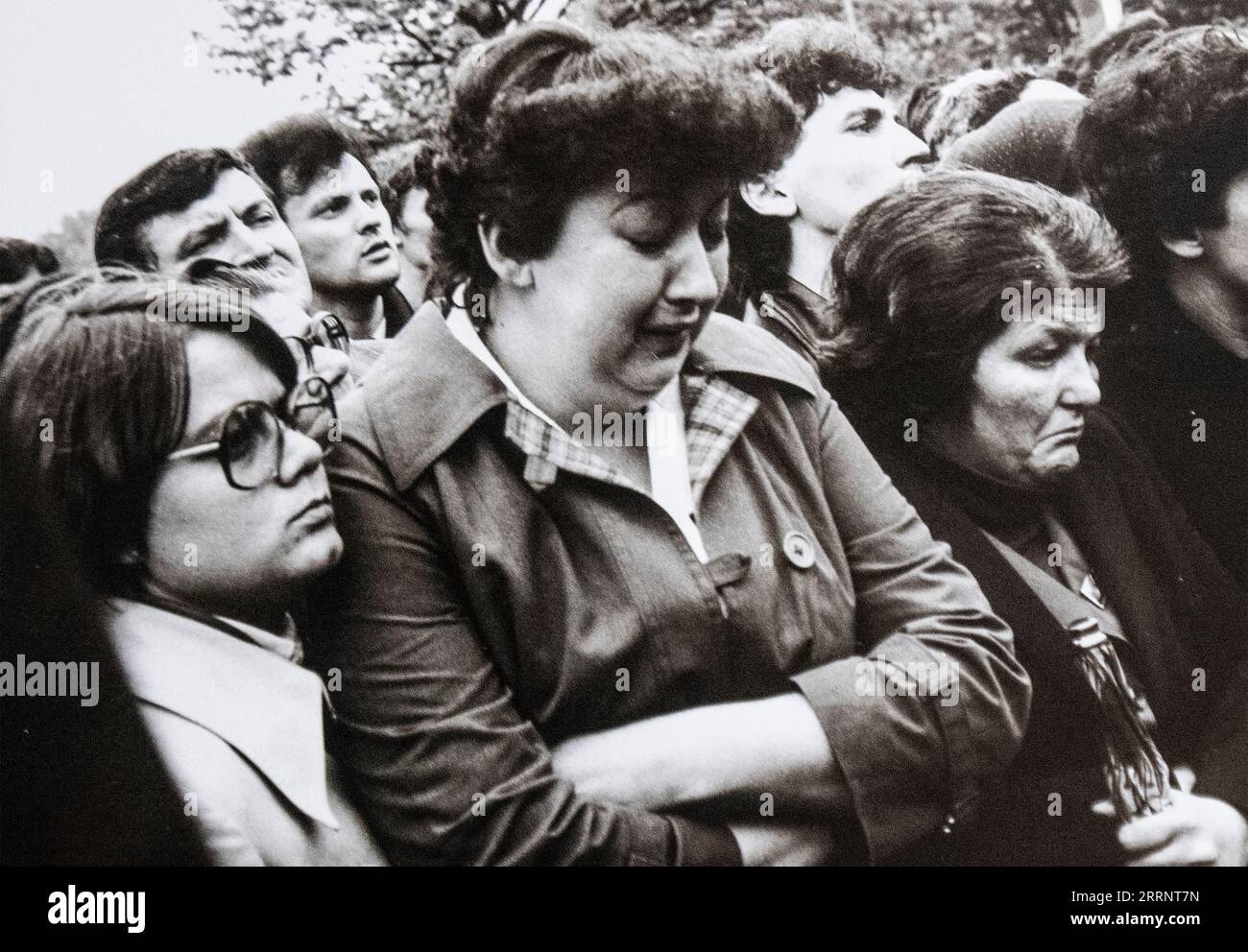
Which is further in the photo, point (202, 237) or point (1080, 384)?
point (1080, 384)

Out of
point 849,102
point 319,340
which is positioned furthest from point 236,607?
point 849,102

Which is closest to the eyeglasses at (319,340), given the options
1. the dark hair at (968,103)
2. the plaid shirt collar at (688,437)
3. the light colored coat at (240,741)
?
the plaid shirt collar at (688,437)

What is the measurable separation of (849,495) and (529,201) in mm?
1145

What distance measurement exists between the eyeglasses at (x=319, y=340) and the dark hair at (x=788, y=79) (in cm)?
104

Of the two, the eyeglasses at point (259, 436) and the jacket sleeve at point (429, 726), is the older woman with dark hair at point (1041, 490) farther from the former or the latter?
the eyeglasses at point (259, 436)

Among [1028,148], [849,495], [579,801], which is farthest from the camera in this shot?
[1028,148]

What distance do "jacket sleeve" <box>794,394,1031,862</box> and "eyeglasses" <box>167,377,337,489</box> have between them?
1339 millimetres

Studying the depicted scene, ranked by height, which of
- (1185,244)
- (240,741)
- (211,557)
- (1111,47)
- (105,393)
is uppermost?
(1111,47)

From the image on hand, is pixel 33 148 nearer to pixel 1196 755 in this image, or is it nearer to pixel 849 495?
pixel 849 495

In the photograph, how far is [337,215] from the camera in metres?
4.05

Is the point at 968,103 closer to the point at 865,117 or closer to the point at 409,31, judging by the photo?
the point at 865,117

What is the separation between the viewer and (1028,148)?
14.4 ft

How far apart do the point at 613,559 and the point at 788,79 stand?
1441mm

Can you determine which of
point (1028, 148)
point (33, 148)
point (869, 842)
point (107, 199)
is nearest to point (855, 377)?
point (1028, 148)
